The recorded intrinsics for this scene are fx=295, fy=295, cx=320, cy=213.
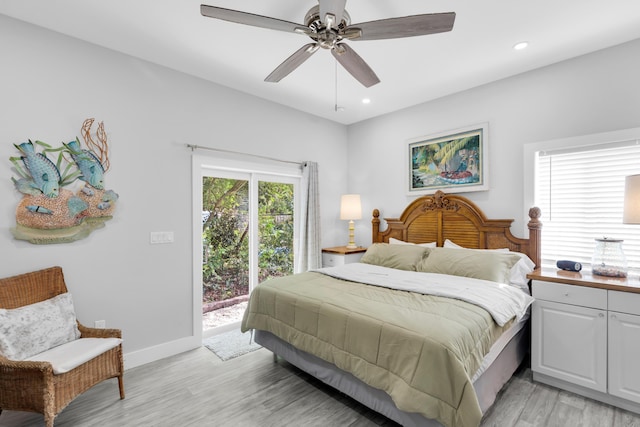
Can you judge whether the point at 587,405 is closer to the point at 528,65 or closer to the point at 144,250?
the point at 528,65

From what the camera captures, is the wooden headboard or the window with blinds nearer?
the window with blinds

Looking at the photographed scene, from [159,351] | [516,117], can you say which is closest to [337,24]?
[516,117]

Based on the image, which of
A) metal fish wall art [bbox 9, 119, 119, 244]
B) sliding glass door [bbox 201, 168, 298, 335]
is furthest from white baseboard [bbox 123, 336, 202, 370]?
metal fish wall art [bbox 9, 119, 119, 244]

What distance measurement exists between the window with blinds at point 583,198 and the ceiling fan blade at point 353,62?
6.67ft

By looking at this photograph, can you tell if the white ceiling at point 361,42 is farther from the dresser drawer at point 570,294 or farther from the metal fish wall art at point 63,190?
the dresser drawer at point 570,294

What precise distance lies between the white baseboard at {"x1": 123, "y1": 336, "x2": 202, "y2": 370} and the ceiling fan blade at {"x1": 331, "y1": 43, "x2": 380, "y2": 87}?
305cm

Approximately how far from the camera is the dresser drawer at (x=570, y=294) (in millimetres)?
2197

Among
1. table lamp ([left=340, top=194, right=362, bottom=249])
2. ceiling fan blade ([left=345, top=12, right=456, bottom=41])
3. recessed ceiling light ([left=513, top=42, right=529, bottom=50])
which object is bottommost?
table lamp ([left=340, top=194, right=362, bottom=249])

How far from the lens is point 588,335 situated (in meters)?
2.23

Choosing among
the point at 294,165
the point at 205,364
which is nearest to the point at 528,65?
the point at 294,165

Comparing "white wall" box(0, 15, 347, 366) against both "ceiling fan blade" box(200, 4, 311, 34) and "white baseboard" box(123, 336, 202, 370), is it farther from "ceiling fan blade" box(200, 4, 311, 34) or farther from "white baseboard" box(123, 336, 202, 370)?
"ceiling fan blade" box(200, 4, 311, 34)

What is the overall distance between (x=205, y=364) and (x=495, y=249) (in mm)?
3238

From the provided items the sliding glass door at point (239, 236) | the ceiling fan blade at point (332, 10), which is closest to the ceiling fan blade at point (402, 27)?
the ceiling fan blade at point (332, 10)

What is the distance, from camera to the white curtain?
13.7ft
